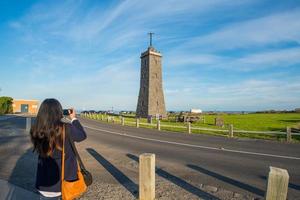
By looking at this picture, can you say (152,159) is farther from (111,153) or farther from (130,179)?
(111,153)

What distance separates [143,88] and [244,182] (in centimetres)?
3793

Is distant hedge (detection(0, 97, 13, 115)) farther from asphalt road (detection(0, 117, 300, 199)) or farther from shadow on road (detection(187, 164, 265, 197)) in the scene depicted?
shadow on road (detection(187, 164, 265, 197))

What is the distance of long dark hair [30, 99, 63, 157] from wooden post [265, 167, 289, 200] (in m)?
2.86

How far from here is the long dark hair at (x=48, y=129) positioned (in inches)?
140

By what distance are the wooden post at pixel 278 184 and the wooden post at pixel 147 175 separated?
205 cm

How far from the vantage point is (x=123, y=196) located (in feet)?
19.2

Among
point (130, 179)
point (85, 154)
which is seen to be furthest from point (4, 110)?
point (130, 179)

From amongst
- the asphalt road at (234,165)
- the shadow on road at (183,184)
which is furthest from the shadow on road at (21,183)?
the asphalt road at (234,165)

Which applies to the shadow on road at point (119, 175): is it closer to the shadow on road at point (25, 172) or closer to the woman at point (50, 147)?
the shadow on road at point (25, 172)

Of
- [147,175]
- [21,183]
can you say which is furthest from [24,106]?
[147,175]

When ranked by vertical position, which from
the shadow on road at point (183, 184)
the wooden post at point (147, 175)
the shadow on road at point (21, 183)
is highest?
the wooden post at point (147, 175)

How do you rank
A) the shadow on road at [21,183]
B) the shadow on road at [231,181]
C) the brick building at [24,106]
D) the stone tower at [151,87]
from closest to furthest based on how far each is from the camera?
the shadow on road at [21,183] < the shadow on road at [231,181] < the stone tower at [151,87] < the brick building at [24,106]

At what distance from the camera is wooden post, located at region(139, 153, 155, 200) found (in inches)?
209

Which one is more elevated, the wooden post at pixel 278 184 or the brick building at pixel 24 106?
the brick building at pixel 24 106
